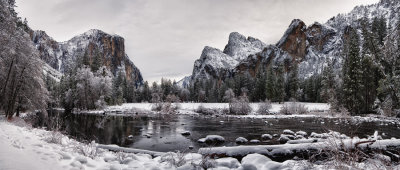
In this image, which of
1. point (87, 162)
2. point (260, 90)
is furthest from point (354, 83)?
point (87, 162)

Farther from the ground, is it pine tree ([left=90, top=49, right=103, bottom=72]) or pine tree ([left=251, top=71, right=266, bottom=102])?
pine tree ([left=90, top=49, right=103, bottom=72])

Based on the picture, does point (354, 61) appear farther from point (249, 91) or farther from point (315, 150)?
point (249, 91)

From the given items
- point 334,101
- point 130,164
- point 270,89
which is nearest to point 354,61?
point 334,101

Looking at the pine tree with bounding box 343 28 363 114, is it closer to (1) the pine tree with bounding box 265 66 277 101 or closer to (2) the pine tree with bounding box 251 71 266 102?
(1) the pine tree with bounding box 265 66 277 101

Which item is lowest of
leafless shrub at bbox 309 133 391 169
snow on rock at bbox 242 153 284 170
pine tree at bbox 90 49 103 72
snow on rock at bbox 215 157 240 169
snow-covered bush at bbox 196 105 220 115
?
snow-covered bush at bbox 196 105 220 115

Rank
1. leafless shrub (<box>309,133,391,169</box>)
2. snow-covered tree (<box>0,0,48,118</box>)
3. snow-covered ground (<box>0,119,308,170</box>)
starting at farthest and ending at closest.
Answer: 1. snow-covered tree (<box>0,0,48,118</box>)
2. leafless shrub (<box>309,133,391,169</box>)
3. snow-covered ground (<box>0,119,308,170</box>)

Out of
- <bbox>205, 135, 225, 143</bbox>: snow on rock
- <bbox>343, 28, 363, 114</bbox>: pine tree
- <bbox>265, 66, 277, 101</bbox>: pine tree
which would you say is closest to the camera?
<bbox>205, 135, 225, 143</bbox>: snow on rock

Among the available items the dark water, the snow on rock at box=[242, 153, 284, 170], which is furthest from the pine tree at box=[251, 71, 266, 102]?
the snow on rock at box=[242, 153, 284, 170]

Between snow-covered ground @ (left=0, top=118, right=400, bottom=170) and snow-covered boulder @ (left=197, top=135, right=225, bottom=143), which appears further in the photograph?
snow-covered boulder @ (left=197, top=135, right=225, bottom=143)

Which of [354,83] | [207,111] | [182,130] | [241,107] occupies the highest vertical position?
[354,83]

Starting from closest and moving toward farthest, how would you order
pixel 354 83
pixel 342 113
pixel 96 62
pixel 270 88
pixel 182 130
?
1. pixel 182 130
2. pixel 342 113
3. pixel 354 83
4. pixel 96 62
5. pixel 270 88

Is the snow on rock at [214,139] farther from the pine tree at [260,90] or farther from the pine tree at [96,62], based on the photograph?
the pine tree at [260,90]

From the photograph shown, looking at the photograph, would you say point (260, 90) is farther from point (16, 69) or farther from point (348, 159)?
point (348, 159)

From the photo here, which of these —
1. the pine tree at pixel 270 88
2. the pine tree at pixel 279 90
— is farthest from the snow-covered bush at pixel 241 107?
the pine tree at pixel 270 88
